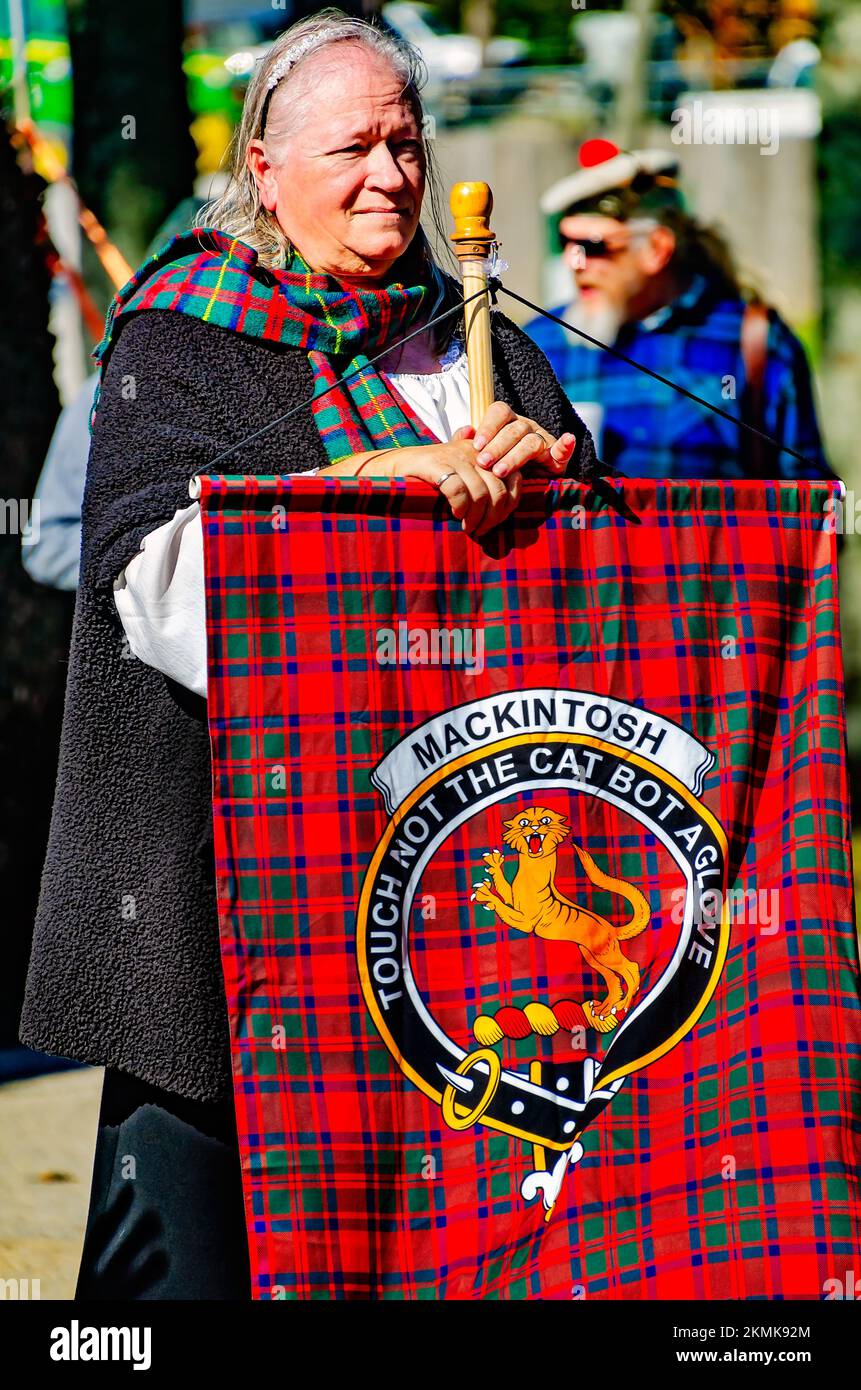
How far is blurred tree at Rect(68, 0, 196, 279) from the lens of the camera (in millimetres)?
4609

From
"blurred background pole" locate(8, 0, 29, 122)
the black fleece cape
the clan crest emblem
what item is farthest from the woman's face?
"blurred background pole" locate(8, 0, 29, 122)

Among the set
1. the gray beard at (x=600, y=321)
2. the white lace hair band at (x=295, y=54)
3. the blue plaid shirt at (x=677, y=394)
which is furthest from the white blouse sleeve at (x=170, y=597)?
the gray beard at (x=600, y=321)

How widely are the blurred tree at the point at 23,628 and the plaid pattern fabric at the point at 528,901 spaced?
2.99m

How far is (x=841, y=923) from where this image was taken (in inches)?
80.2

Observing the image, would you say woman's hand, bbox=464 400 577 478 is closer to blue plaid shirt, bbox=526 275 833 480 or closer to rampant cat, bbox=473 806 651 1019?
rampant cat, bbox=473 806 651 1019

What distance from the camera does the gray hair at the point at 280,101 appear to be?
2127mm

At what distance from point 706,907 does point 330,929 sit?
46cm

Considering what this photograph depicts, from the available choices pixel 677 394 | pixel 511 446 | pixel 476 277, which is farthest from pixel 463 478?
pixel 677 394

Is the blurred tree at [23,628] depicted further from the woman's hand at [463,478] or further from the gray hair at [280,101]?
the woman's hand at [463,478]

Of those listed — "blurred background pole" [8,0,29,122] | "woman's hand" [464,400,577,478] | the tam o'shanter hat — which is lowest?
"woman's hand" [464,400,577,478]

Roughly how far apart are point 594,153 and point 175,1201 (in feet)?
11.8

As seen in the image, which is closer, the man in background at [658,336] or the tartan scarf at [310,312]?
the tartan scarf at [310,312]

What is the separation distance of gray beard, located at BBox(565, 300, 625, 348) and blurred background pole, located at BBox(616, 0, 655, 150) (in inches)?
19.4

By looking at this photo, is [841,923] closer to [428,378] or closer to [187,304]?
[428,378]
